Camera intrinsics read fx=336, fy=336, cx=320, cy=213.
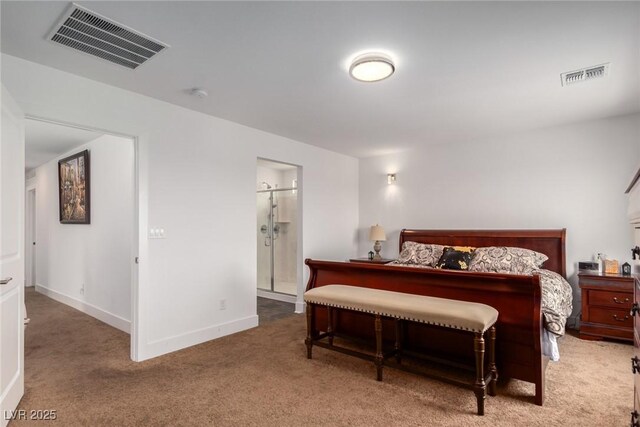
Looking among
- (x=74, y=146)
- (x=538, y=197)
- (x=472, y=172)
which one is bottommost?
(x=538, y=197)

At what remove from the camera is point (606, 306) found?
3.46m

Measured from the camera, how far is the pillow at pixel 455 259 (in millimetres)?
3961

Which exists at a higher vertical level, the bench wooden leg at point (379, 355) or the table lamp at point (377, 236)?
the table lamp at point (377, 236)

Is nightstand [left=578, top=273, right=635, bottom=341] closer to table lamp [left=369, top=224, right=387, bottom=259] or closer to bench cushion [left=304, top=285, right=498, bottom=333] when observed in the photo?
bench cushion [left=304, top=285, right=498, bottom=333]

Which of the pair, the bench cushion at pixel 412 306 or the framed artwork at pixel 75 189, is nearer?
the bench cushion at pixel 412 306

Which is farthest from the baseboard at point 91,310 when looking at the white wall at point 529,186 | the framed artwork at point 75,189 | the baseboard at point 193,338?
the white wall at point 529,186

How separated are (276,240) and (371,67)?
13.6 feet

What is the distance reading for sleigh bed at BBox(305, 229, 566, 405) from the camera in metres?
2.31

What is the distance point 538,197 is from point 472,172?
877mm

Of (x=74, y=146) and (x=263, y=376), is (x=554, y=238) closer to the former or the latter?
(x=263, y=376)

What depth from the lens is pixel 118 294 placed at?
3.92m

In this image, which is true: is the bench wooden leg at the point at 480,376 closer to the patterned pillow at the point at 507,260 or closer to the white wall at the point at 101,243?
the patterned pillow at the point at 507,260

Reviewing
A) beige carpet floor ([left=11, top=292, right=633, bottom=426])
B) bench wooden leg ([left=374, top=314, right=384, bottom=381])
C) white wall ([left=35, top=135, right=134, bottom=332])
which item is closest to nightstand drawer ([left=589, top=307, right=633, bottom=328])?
beige carpet floor ([left=11, top=292, right=633, bottom=426])

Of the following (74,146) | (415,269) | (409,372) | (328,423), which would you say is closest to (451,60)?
(415,269)
